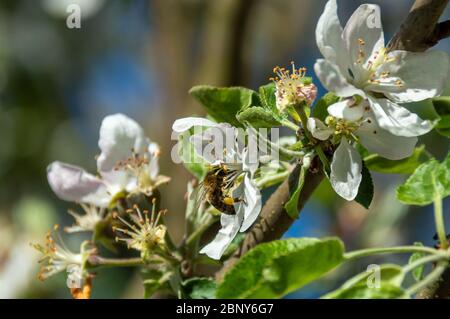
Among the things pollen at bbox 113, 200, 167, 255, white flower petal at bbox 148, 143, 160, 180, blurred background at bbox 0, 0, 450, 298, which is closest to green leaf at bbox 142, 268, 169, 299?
pollen at bbox 113, 200, 167, 255

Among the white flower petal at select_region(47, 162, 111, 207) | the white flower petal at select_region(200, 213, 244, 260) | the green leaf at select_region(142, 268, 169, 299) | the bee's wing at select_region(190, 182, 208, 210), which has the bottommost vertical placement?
the green leaf at select_region(142, 268, 169, 299)

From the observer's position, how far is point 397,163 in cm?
111

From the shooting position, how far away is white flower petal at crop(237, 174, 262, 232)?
0.91 m

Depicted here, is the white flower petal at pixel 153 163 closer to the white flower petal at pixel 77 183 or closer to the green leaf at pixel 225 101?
the white flower petal at pixel 77 183

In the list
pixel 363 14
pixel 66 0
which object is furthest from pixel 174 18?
pixel 363 14

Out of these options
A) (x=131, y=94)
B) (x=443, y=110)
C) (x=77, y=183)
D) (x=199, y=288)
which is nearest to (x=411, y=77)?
(x=443, y=110)

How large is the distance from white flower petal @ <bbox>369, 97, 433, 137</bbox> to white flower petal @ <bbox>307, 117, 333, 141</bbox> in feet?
0.19

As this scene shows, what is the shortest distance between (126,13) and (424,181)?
3314 mm

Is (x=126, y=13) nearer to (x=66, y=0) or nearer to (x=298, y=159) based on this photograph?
(x=66, y=0)

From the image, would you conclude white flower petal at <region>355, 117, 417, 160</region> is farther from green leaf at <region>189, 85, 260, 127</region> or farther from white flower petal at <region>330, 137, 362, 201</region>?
green leaf at <region>189, 85, 260, 127</region>

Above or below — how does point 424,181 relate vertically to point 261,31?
below

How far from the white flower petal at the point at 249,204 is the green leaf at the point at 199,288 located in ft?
0.36

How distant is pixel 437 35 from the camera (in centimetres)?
94

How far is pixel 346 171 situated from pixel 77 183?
445 millimetres
